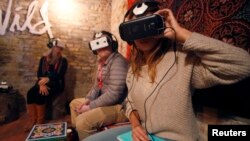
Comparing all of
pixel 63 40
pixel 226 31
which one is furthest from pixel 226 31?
pixel 63 40

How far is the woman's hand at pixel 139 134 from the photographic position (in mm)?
923

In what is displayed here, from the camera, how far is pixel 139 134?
0.95 m

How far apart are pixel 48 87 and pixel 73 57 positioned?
0.93 m

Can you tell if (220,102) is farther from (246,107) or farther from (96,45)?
(96,45)

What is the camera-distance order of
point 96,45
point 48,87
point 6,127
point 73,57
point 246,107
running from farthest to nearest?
1. point 73,57
2. point 48,87
3. point 6,127
4. point 96,45
5. point 246,107

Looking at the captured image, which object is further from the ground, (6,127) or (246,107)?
(246,107)

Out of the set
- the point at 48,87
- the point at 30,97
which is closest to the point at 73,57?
the point at 48,87

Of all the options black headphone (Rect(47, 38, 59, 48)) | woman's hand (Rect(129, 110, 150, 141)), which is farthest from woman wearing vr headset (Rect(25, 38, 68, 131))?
woman's hand (Rect(129, 110, 150, 141))

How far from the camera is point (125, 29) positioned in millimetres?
862

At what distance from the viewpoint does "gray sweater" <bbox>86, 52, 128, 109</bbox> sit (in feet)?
4.91

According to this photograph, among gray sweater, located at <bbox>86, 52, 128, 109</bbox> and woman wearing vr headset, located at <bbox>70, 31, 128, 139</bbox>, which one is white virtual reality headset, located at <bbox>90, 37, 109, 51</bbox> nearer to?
woman wearing vr headset, located at <bbox>70, 31, 128, 139</bbox>

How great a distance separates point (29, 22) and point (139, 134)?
3073mm

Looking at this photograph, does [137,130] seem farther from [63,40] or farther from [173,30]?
[63,40]

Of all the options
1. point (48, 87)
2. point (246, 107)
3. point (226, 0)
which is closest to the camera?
point (246, 107)
